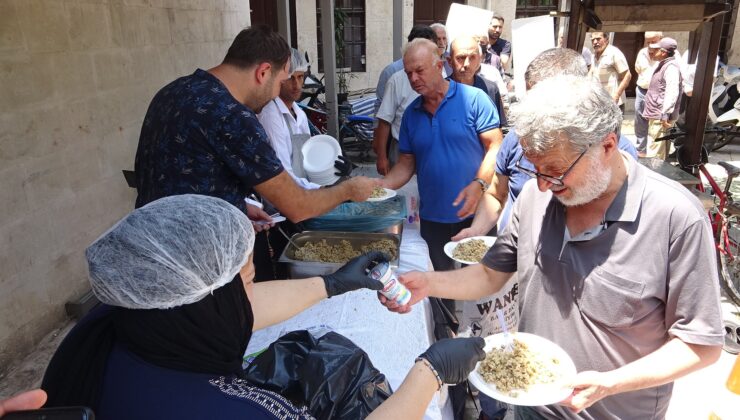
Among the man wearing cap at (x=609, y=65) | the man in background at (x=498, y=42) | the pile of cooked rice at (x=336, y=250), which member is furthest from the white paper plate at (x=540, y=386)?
the man wearing cap at (x=609, y=65)

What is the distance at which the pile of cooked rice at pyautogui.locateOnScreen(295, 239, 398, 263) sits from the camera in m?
2.71

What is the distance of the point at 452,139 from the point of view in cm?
331

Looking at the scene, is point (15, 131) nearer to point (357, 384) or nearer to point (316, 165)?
point (316, 165)

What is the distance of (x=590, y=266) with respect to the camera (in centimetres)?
153

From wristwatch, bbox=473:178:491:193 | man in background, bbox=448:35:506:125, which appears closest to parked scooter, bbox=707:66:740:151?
man in background, bbox=448:35:506:125

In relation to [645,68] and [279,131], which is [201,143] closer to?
[279,131]

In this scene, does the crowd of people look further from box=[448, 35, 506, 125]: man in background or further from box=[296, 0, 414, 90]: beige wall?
box=[296, 0, 414, 90]: beige wall

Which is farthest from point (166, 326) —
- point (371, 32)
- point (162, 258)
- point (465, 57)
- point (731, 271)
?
point (371, 32)

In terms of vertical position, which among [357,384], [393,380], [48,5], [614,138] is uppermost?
[48,5]

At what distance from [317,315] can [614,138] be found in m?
1.44

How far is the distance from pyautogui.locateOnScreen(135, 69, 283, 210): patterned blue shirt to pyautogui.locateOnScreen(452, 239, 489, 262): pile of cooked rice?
114 centimetres

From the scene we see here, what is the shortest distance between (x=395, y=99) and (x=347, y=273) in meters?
3.01

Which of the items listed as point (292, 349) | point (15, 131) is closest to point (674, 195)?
point (292, 349)

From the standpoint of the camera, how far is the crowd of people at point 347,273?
119 centimetres
